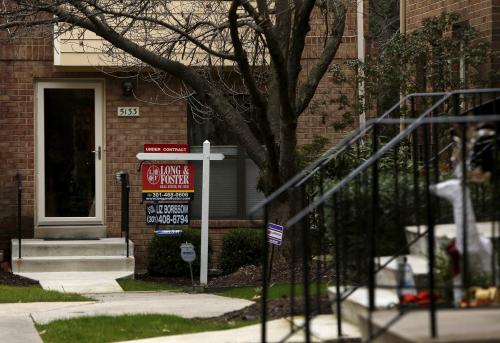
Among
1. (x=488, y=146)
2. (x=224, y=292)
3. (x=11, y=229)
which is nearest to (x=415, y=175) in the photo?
(x=488, y=146)

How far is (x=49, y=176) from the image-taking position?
52.6ft

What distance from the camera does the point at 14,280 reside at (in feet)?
45.0

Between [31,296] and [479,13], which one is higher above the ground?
[479,13]

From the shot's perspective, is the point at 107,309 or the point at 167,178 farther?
the point at 167,178

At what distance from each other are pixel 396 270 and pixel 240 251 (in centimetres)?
799

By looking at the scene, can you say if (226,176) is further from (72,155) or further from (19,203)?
(19,203)

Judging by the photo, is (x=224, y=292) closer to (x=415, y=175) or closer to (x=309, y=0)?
(x=309, y=0)

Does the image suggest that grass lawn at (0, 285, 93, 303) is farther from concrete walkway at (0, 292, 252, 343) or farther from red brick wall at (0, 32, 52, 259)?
red brick wall at (0, 32, 52, 259)

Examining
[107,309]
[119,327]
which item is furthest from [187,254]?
[119,327]

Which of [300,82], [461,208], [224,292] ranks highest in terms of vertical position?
[300,82]

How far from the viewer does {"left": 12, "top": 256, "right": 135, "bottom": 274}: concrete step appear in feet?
47.0

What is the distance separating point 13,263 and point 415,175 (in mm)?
8377

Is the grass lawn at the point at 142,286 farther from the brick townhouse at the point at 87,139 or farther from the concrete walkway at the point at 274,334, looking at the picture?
the concrete walkway at the point at 274,334

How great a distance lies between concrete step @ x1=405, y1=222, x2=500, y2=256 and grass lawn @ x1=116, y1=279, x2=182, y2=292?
237 inches
